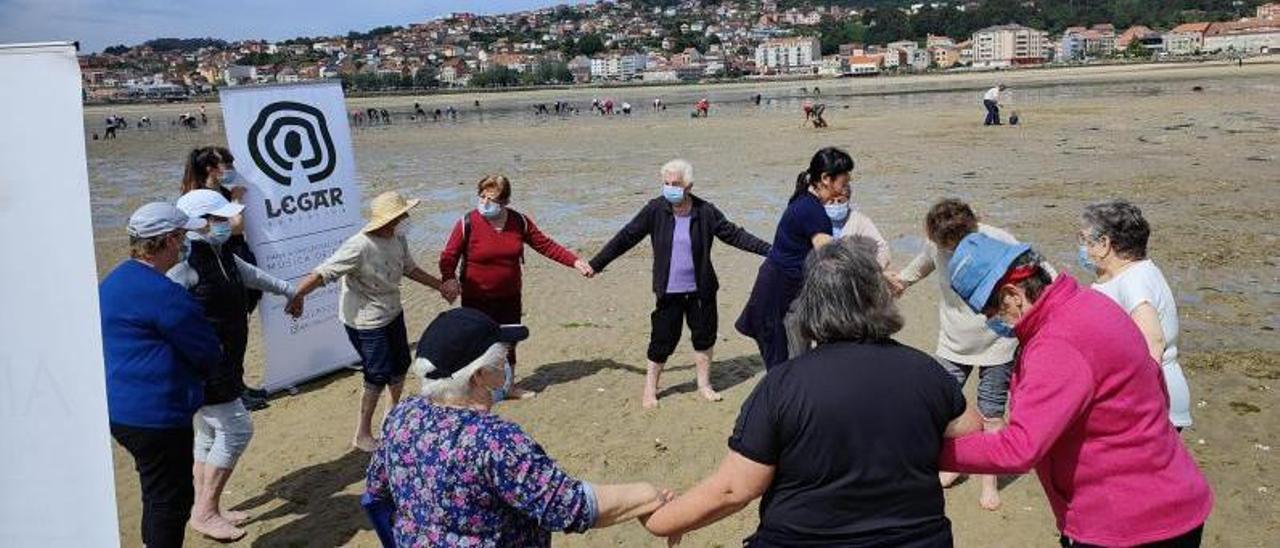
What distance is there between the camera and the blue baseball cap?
106 inches

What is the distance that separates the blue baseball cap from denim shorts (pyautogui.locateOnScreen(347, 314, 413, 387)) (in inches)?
174

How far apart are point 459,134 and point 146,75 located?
117 meters

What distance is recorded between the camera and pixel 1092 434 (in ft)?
8.78

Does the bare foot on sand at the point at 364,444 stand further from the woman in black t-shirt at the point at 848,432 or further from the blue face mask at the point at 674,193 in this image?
the woman in black t-shirt at the point at 848,432

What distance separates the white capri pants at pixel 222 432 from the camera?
193 inches

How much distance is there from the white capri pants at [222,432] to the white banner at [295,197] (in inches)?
85.6

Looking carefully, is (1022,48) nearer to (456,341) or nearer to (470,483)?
(456,341)

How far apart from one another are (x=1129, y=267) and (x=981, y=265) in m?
1.55

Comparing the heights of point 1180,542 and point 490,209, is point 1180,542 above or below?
below

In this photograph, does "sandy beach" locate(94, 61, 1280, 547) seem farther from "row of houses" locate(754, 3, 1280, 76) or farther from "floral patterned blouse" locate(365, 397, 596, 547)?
"row of houses" locate(754, 3, 1280, 76)

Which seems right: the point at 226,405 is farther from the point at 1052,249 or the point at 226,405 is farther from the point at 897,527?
the point at 1052,249

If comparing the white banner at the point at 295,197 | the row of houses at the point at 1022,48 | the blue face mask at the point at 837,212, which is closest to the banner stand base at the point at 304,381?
the white banner at the point at 295,197

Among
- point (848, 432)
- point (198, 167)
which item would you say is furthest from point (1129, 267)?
point (198, 167)

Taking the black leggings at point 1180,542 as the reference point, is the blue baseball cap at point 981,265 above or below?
above
